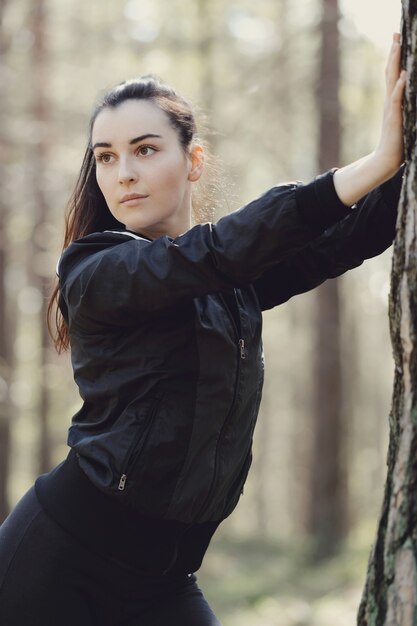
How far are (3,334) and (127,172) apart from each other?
11.7 metres

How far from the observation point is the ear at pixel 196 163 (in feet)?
10.0

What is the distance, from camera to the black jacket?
7.57ft

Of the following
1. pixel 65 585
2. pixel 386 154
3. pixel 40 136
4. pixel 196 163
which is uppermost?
pixel 40 136

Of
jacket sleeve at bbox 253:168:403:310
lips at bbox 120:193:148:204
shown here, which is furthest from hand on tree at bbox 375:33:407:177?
lips at bbox 120:193:148:204

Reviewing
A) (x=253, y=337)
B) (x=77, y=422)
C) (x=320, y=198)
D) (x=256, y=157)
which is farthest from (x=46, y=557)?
(x=256, y=157)

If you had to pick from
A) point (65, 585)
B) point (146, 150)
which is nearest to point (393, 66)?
point (146, 150)

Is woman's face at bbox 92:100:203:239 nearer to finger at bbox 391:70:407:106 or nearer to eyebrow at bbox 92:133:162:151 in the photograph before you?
eyebrow at bbox 92:133:162:151

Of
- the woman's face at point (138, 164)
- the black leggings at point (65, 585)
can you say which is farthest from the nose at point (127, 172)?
the black leggings at point (65, 585)

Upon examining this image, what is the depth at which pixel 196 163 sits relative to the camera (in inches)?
121

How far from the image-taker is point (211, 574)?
13.9 meters

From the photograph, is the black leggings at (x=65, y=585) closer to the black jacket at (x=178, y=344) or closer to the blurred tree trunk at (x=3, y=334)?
the black jacket at (x=178, y=344)

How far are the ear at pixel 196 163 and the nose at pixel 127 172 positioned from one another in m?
0.30

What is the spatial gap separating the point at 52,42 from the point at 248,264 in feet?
46.4

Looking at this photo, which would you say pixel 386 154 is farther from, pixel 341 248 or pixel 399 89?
pixel 341 248
